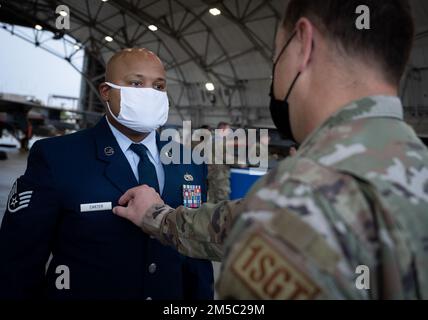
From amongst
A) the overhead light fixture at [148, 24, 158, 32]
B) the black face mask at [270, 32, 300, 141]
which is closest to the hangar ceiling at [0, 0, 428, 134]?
the overhead light fixture at [148, 24, 158, 32]

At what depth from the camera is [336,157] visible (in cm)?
73

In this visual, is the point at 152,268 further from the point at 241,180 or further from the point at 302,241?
the point at 241,180

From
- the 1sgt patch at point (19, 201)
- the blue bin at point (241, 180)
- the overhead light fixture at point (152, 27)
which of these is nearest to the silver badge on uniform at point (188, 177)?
the 1sgt patch at point (19, 201)

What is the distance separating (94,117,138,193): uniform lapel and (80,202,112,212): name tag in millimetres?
94

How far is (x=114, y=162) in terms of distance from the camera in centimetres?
171

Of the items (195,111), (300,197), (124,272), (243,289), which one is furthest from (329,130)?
(195,111)

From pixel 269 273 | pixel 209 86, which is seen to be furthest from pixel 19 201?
pixel 209 86

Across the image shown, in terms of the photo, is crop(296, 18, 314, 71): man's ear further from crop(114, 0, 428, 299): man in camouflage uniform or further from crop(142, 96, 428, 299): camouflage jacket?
crop(142, 96, 428, 299): camouflage jacket

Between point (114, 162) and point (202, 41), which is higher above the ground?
point (202, 41)

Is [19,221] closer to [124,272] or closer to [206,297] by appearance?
[124,272]

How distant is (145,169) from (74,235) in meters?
0.44

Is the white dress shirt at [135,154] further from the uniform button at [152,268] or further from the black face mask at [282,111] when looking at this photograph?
the black face mask at [282,111]

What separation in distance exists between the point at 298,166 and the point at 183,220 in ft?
2.38

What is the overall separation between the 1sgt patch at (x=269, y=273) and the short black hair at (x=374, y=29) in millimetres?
520
